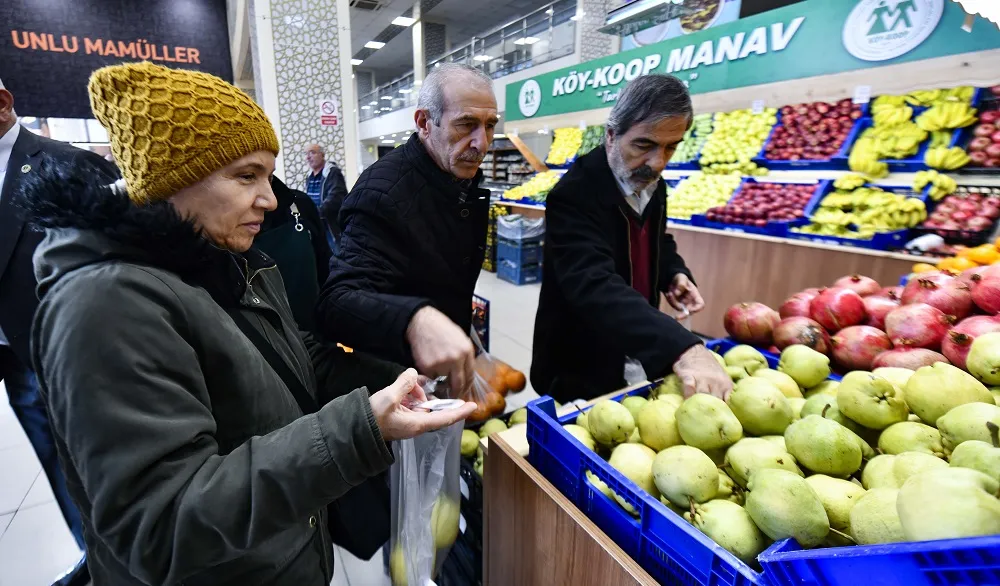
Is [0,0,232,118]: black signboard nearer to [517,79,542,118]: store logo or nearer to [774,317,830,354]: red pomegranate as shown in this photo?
[517,79,542,118]: store logo

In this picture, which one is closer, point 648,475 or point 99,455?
point 99,455

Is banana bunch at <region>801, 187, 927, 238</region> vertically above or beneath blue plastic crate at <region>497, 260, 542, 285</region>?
above

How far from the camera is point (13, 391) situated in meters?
1.78

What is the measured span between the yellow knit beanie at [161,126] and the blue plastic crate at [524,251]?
5566 mm

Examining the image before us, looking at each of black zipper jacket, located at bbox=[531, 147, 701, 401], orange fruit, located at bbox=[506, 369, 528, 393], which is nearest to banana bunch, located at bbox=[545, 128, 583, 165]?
orange fruit, located at bbox=[506, 369, 528, 393]

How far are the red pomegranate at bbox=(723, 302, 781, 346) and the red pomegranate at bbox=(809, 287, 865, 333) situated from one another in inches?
5.0

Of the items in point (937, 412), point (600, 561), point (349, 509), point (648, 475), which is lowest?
point (349, 509)

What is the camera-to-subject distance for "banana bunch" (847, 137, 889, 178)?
151 inches

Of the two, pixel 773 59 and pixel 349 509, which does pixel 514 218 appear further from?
pixel 349 509

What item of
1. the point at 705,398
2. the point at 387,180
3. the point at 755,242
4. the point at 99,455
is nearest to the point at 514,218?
the point at 755,242

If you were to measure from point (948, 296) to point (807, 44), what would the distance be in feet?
13.6

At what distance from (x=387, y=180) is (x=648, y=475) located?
1010 millimetres

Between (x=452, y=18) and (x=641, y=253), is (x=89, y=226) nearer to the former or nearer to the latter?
(x=641, y=253)

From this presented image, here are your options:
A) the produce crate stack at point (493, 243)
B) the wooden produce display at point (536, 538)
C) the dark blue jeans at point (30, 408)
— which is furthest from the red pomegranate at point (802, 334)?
the produce crate stack at point (493, 243)
